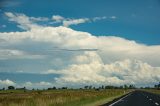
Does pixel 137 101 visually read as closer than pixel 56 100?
No

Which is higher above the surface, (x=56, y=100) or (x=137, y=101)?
(x=56, y=100)

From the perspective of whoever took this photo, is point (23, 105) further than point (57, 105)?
No

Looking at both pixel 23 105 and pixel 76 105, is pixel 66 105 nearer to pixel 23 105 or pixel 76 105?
pixel 76 105

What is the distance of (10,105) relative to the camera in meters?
28.8

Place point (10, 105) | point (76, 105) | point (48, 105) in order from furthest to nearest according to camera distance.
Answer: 1. point (76, 105)
2. point (48, 105)
3. point (10, 105)

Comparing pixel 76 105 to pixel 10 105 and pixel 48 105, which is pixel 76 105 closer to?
pixel 48 105

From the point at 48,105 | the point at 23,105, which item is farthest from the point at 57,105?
the point at 23,105

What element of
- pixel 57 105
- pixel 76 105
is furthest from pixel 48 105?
pixel 76 105

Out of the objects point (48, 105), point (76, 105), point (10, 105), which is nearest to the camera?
point (10, 105)

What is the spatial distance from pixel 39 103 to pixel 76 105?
3423 mm

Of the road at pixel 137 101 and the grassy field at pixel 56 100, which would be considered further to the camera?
the road at pixel 137 101

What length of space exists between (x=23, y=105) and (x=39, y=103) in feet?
9.76

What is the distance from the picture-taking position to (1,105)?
94.9ft

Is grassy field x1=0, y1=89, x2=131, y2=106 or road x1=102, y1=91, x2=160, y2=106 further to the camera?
road x1=102, y1=91, x2=160, y2=106
